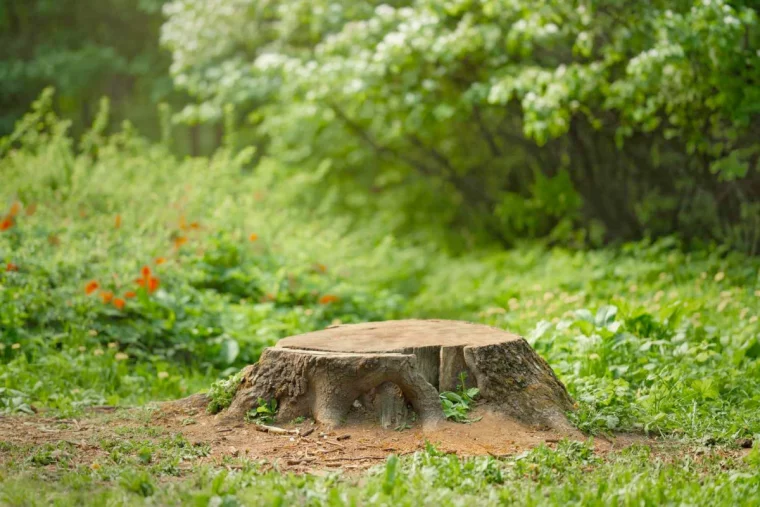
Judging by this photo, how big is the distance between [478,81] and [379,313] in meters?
3.70

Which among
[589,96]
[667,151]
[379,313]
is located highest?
[589,96]

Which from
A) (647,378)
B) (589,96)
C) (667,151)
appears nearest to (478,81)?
(589,96)

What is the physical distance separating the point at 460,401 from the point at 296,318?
356 cm

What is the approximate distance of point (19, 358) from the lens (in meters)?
5.89

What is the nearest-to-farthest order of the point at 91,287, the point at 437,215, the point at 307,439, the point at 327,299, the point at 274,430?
the point at 307,439 → the point at 274,430 → the point at 91,287 → the point at 327,299 → the point at 437,215

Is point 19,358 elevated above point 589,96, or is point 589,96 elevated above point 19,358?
point 589,96

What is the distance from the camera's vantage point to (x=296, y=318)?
7.77 metres

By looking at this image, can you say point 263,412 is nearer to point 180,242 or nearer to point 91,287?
point 91,287

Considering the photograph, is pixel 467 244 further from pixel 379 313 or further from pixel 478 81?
pixel 379 313

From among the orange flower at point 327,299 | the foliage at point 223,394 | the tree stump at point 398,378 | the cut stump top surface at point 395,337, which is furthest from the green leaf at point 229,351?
the tree stump at point 398,378

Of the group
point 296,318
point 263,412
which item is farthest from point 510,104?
point 263,412

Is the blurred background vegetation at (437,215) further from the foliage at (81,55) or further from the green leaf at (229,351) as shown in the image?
the foliage at (81,55)

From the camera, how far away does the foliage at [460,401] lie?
431 cm

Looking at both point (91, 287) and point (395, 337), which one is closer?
point (395, 337)
